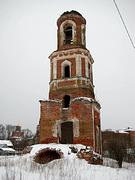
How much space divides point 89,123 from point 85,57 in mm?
5858

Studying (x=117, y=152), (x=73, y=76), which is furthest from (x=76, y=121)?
(x=117, y=152)

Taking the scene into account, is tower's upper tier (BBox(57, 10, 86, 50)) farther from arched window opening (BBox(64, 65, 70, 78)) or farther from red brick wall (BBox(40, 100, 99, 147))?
red brick wall (BBox(40, 100, 99, 147))

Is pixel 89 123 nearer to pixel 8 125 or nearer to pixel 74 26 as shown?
pixel 74 26

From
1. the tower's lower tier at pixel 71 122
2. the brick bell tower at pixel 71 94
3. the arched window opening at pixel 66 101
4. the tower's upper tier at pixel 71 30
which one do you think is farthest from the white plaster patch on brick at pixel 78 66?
the tower's lower tier at pixel 71 122

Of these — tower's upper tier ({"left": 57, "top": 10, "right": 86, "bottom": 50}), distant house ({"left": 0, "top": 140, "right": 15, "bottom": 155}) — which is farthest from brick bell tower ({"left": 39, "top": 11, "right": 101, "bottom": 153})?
distant house ({"left": 0, "top": 140, "right": 15, "bottom": 155})

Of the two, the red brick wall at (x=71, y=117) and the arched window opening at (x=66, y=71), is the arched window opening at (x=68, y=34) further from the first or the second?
the red brick wall at (x=71, y=117)

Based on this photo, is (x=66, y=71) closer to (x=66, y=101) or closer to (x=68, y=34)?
(x=66, y=101)

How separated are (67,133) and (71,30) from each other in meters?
9.16

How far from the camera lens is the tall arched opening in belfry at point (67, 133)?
68.6ft

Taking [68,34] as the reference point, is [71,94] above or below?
below

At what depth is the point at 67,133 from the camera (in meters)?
21.1

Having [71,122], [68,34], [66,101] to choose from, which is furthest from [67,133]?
[68,34]

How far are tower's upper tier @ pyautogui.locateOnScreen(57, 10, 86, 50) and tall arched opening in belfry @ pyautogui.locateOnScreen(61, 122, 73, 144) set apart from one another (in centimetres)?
672

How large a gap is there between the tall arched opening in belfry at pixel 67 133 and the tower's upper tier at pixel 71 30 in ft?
22.1
